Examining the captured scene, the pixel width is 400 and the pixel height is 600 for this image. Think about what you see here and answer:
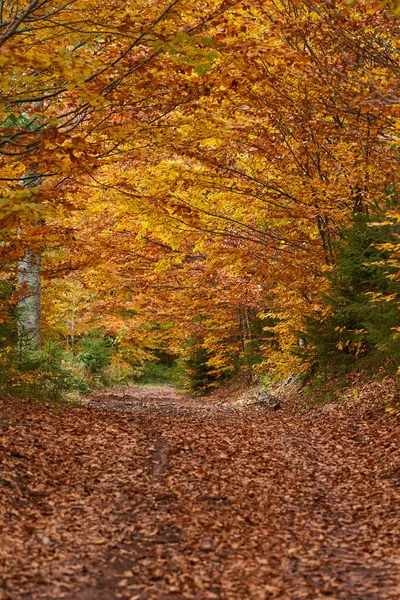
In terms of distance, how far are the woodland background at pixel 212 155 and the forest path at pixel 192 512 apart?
208 cm

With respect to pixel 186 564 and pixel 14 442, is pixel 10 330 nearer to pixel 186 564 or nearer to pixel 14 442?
pixel 14 442

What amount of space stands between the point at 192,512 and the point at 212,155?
697 centimetres

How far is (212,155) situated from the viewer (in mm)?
11305

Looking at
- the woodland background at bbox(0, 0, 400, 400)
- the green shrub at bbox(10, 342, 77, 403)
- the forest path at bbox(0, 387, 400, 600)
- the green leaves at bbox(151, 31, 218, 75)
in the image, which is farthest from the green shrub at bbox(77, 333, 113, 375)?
the green leaves at bbox(151, 31, 218, 75)

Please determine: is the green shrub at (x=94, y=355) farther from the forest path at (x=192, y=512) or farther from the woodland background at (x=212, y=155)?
the forest path at (x=192, y=512)

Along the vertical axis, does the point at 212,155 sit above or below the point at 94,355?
above

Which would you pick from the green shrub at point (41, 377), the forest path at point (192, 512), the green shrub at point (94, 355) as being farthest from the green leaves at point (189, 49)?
the green shrub at point (94, 355)

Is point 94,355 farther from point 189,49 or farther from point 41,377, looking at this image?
point 189,49

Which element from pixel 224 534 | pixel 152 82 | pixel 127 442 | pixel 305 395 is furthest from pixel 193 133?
pixel 305 395

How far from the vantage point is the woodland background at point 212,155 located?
701 cm

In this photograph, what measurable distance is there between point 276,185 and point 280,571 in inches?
319

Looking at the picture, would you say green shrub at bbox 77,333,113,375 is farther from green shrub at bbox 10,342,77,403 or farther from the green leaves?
the green leaves

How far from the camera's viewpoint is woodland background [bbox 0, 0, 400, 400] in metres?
7.01

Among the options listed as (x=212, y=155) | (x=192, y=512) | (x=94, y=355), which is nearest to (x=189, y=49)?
(x=192, y=512)
